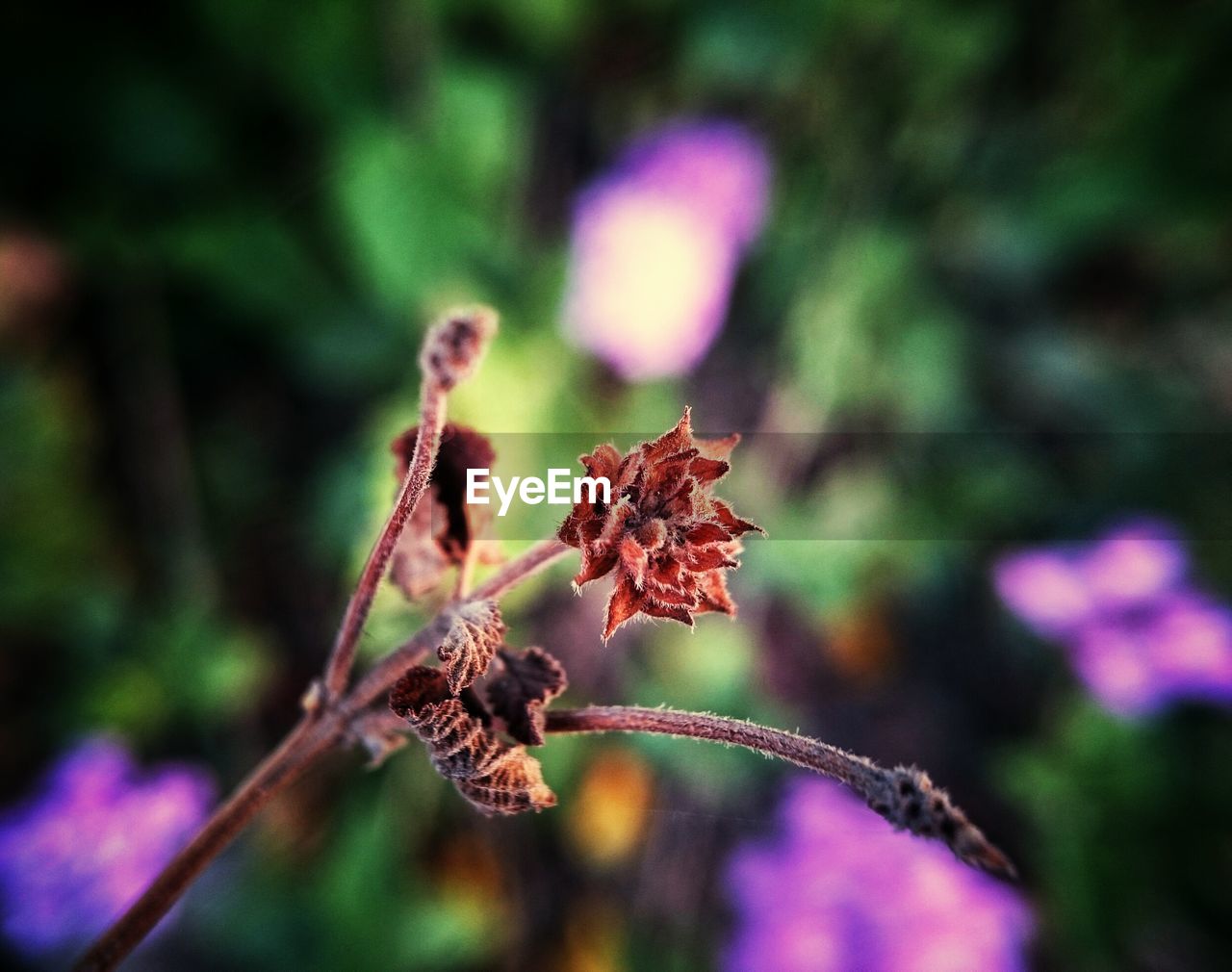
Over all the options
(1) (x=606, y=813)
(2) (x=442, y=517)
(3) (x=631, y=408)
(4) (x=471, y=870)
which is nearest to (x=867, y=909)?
(1) (x=606, y=813)

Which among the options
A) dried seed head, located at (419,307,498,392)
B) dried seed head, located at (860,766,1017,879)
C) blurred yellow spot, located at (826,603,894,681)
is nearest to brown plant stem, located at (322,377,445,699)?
dried seed head, located at (419,307,498,392)

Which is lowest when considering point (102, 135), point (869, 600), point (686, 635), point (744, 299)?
point (686, 635)

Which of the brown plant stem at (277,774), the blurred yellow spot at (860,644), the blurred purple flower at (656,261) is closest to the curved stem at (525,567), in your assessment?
the brown plant stem at (277,774)

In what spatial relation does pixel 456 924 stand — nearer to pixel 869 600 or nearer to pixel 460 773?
pixel 869 600

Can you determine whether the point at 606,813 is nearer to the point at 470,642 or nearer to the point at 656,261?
the point at 656,261

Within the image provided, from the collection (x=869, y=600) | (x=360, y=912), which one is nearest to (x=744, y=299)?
(x=869, y=600)

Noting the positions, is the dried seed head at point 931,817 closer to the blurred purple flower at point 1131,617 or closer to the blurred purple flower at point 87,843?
the blurred purple flower at point 87,843
